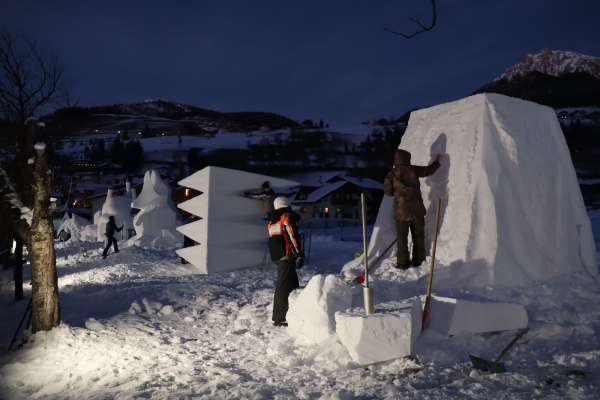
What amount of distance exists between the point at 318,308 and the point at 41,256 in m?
4.15

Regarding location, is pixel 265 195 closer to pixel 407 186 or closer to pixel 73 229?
pixel 407 186

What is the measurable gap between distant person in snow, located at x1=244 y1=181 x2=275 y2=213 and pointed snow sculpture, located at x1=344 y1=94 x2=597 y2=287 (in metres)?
3.26

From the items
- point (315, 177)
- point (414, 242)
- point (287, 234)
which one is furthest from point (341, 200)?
point (287, 234)

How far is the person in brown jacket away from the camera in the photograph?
23.9 ft

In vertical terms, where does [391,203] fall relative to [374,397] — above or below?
above

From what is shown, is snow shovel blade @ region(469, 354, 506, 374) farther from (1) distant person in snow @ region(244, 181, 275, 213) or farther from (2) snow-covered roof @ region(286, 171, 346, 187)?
(2) snow-covered roof @ region(286, 171, 346, 187)

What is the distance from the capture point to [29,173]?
→ 254 inches

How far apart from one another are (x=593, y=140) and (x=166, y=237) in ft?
131

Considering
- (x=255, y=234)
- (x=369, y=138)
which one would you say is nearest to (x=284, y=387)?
(x=255, y=234)

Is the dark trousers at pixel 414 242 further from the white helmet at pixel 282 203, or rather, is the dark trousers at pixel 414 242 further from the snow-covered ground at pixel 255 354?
the white helmet at pixel 282 203

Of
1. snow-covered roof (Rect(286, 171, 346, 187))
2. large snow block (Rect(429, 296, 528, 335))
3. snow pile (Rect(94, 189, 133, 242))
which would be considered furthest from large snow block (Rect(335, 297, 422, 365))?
snow-covered roof (Rect(286, 171, 346, 187))

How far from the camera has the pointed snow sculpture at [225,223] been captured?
33.6 ft

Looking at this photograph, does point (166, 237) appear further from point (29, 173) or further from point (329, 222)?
point (329, 222)

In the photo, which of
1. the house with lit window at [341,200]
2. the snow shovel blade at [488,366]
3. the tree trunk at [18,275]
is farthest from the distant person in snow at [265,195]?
the house with lit window at [341,200]
